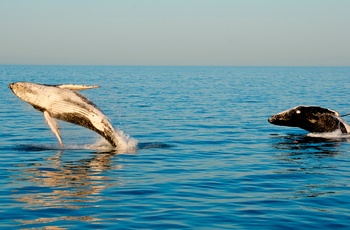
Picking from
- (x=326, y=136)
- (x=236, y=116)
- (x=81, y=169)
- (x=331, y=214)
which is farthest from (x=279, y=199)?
(x=236, y=116)

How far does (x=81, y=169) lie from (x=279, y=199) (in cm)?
698

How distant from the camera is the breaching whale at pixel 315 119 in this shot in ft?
93.4

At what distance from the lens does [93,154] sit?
912 inches

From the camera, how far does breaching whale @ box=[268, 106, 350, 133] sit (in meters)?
Result: 28.5

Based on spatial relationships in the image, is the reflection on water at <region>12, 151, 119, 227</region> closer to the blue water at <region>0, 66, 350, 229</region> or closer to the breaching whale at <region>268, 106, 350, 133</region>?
the blue water at <region>0, 66, 350, 229</region>

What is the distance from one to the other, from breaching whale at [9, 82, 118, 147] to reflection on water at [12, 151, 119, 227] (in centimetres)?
137

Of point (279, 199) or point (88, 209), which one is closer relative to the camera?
point (88, 209)

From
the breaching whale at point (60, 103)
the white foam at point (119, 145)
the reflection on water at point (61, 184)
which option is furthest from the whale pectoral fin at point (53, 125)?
the white foam at point (119, 145)

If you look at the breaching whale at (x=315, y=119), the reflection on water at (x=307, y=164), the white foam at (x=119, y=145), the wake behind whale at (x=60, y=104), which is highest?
the wake behind whale at (x=60, y=104)

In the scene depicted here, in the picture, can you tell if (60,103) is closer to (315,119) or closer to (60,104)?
(60,104)

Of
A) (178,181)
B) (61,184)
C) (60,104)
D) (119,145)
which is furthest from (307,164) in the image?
(60,104)

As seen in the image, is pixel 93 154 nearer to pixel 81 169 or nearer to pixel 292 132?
pixel 81 169

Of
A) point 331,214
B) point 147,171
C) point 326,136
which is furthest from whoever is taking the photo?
point 326,136

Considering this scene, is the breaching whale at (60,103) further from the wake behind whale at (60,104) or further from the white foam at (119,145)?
the white foam at (119,145)
